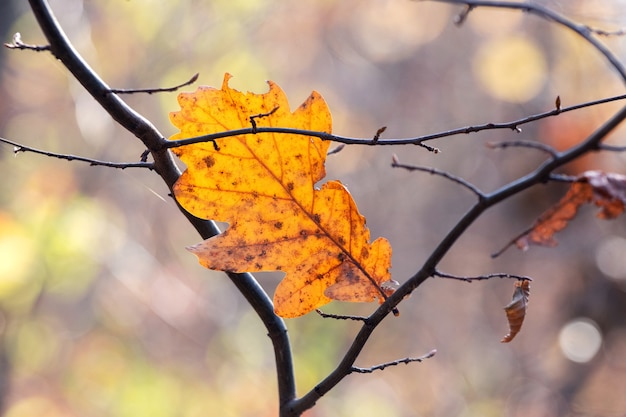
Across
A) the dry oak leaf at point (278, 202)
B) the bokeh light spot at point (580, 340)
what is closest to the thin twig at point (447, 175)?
the dry oak leaf at point (278, 202)

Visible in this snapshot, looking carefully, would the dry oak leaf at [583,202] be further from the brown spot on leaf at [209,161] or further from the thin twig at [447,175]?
the brown spot on leaf at [209,161]

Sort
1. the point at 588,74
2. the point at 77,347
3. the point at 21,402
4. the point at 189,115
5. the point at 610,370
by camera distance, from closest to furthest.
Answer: the point at 189,115 → the point at 610,370 → the point at 21,402 → the point at 588,74 → the point at 77,347

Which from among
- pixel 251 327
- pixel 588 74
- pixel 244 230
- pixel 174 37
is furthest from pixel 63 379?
pixel 588 74

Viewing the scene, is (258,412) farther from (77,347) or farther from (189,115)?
(189,115)

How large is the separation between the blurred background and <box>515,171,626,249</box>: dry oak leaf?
2481 millimetres

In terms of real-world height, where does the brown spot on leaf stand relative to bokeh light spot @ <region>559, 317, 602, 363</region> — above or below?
below

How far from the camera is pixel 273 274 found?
423 centimetres

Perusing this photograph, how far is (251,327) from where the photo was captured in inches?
165

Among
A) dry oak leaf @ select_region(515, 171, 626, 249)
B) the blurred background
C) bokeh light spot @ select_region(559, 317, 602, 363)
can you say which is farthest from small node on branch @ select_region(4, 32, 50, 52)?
bokeh light spot @ select_region(559, 317, 602, 363)

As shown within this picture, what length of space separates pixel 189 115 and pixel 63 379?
13.4 feet

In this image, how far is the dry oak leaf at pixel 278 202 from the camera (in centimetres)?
42

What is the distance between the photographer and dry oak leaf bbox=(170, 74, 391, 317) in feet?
1.36

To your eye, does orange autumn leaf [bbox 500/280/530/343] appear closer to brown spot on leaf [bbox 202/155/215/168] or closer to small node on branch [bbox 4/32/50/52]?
brown spot on leaf [bbox 202/155/215/168]

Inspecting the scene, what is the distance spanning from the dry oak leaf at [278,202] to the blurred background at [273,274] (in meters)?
2.64
